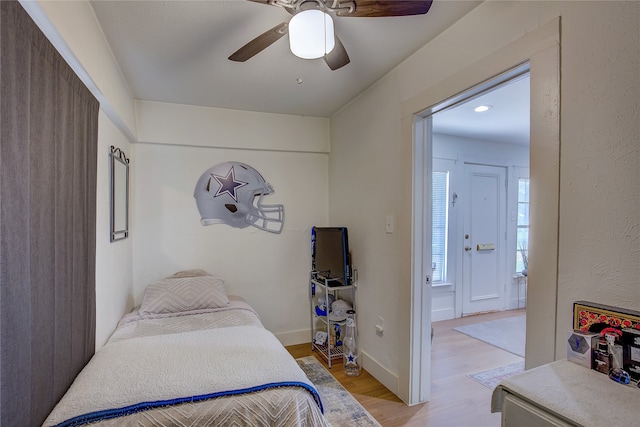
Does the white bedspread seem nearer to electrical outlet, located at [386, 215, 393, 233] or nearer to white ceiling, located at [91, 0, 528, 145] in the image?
electrical outlet, located at [386, 215, 393, 233]

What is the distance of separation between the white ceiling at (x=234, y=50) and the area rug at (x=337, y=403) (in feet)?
7.69

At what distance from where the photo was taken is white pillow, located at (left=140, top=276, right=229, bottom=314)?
256 cm

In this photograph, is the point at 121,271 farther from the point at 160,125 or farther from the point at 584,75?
the point at 584,75

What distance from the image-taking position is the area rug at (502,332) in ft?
10.8

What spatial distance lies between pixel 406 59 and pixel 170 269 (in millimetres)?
2675

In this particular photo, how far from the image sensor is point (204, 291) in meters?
2.70

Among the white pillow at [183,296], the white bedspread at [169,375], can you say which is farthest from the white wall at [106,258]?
the white bedspread at [169,375]

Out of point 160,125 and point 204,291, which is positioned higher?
point 160,125

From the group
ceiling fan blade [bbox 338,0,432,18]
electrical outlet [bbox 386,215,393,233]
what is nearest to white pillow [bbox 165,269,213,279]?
electrical outlet [bbox 386,215,393,233]

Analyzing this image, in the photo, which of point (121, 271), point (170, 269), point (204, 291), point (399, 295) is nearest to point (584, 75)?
point (399, 295)

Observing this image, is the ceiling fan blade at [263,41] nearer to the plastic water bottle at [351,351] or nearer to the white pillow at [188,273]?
the white pillow at [188,273]

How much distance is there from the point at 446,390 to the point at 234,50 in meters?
2.84

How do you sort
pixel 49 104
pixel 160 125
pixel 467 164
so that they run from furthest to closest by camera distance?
1. pixel 467 164
2. pixel 160 125
3. pixel 49 104

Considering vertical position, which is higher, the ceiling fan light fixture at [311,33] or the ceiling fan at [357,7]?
the ceiling fan at [357,7]
